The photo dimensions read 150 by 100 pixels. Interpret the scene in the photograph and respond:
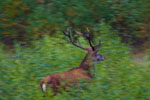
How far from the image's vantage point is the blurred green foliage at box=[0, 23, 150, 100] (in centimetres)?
527

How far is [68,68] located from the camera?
6.70 m

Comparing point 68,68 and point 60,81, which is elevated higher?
point 60,81

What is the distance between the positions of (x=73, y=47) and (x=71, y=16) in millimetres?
2561

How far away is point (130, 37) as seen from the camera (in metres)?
10.3

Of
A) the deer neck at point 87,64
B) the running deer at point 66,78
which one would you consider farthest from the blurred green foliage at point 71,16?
the running deer at point 66,78

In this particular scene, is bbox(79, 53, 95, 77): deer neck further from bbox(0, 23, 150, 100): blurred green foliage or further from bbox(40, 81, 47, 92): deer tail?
bbox(40, 81, 47, 92): deer tail

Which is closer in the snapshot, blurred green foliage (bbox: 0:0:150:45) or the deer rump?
the deer rump

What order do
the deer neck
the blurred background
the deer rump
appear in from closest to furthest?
the blurred background
the deer rump
the deer neck

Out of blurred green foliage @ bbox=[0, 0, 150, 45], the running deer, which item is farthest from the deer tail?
blurred green foliage @ bbox=[0, 0, 150, 45]

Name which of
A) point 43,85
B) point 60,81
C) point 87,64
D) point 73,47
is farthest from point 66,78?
point 73,47

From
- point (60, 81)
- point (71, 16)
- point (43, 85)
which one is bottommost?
point (71, 16)

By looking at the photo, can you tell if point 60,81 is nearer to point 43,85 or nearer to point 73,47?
point 43,85

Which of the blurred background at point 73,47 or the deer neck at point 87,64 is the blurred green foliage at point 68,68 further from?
the deer neck at point 87,64

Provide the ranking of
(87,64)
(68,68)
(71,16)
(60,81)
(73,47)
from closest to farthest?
(60,81) → (87,64) → (68,68) → (73,47) → (71,16)
